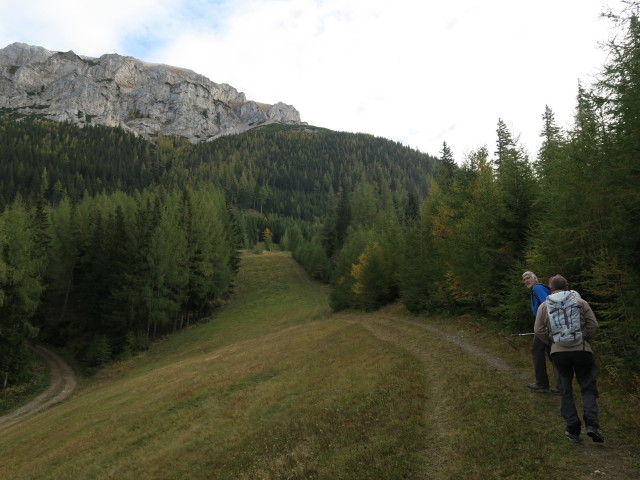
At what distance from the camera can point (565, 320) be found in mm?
7230

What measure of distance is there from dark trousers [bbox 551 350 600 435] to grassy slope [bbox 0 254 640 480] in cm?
50

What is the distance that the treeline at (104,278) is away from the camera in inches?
1374

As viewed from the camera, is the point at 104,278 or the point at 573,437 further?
the point at 104,278

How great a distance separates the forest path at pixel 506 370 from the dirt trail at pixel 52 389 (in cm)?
2835

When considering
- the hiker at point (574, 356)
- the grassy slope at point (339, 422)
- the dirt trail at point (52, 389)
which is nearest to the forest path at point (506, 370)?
the grassy slope at point (339, 422)

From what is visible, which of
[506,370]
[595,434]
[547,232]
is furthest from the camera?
[547,232]

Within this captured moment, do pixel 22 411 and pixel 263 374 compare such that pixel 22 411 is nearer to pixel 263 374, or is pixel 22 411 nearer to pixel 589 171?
pixel 263 374

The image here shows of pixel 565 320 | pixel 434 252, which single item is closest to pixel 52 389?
pixel 434 252

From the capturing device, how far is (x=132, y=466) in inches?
467

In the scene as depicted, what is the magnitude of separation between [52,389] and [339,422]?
37.0 meters

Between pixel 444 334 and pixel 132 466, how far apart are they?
676 inches

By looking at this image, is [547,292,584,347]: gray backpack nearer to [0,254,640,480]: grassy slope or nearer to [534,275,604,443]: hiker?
[534,275,604,443]: hiker

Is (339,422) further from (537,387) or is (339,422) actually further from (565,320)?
(565,320)

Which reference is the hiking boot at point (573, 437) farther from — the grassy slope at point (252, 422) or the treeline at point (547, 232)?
the treeline at point (547, 232)
